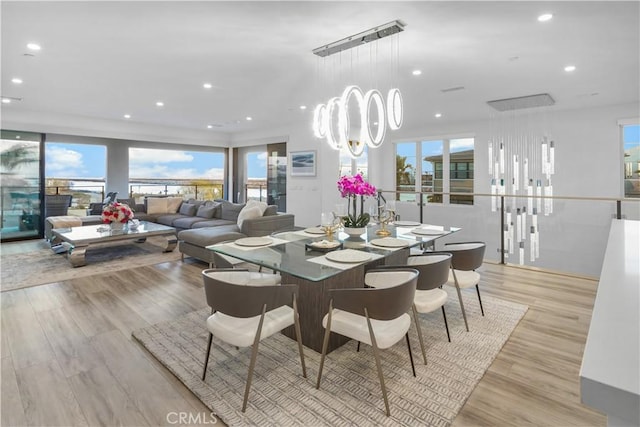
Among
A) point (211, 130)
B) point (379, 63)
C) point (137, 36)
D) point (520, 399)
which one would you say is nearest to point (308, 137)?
point (211, 130)

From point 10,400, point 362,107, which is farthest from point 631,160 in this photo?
point 10,400

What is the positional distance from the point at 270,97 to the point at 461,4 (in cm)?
349

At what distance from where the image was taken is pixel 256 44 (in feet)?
10.9

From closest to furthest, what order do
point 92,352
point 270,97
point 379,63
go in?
point 92,352 < point 379,63 < point 270,97

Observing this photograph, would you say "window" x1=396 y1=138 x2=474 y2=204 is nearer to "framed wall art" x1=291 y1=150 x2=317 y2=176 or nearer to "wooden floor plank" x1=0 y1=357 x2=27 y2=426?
"framed wall art" x1=291 y1=150 x2=317 y2=176

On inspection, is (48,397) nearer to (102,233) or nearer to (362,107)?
(362,107)

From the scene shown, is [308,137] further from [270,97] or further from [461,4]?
[461,4]

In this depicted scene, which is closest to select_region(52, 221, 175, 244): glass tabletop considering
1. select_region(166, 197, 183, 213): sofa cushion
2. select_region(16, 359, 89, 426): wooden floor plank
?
select_region(166, 197, 183, 213): sofa cushion

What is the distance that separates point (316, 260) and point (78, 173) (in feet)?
26.6

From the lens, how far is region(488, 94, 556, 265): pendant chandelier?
18.3 feet

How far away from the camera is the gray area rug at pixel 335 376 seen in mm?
1808

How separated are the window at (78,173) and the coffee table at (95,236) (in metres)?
2.87

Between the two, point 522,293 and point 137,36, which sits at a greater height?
point 137,36

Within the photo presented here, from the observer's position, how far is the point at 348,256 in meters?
2.26
